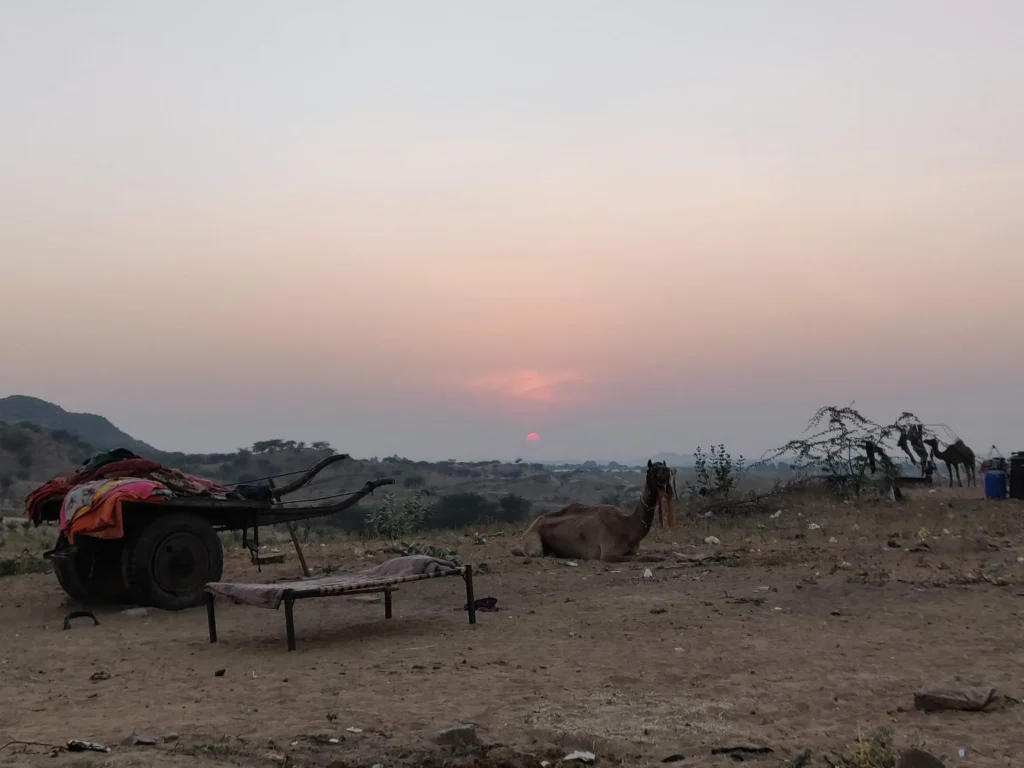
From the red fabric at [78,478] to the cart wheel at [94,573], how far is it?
457 mm

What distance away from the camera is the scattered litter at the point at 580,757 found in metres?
4.54

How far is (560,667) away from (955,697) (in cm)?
277

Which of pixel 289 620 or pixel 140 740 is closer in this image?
pixel 140 740

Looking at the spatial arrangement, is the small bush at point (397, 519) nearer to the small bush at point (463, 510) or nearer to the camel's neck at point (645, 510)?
the camel's neck at point (645, 510)

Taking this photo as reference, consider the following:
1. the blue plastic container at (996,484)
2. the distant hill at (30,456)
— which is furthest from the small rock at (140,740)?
the distant hill at (30,456)

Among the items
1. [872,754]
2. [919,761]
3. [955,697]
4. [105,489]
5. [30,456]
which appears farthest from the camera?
[30,456]

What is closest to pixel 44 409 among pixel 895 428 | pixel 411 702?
pixel 895 428

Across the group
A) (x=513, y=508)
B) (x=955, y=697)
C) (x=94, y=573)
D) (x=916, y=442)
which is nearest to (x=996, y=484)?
(x=916, y=442)

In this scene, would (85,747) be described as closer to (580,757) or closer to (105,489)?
(580,757)

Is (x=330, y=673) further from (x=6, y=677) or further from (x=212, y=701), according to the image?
(x=6, y=677)

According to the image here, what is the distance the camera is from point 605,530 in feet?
44.8

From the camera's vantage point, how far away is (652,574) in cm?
1162

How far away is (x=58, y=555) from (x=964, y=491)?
66.1 ft

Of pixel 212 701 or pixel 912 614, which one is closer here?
pixel 212 701
